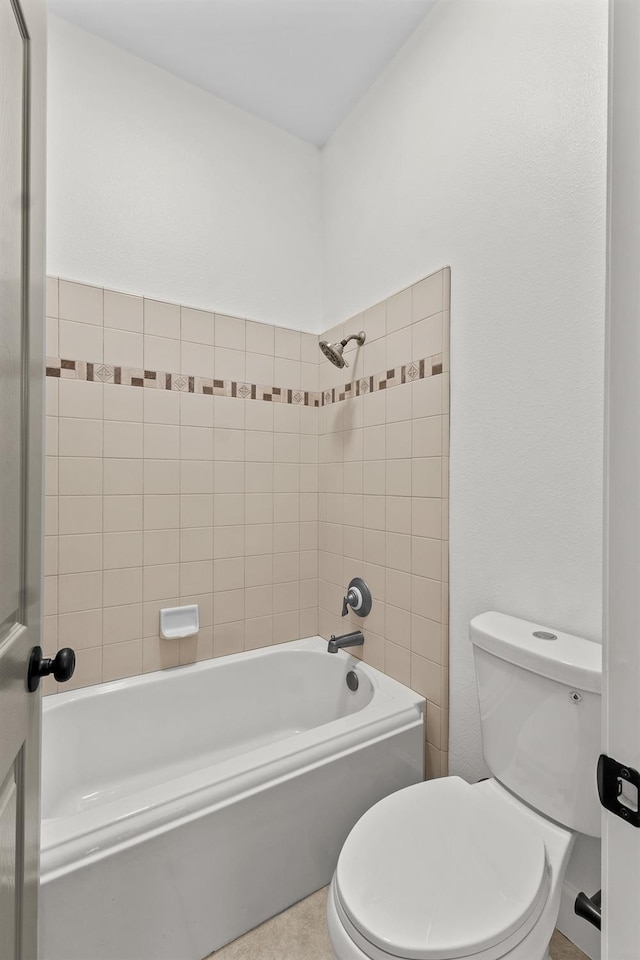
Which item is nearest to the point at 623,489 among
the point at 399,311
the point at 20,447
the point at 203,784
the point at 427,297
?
the point at 20,447

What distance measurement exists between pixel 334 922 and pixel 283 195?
2.53 metres

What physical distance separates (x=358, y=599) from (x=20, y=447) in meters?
1.40

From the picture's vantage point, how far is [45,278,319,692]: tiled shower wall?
1.62 m

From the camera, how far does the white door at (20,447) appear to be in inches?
24.2

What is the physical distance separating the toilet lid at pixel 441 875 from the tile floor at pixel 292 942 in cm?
45

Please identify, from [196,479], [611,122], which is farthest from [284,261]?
[611,122]

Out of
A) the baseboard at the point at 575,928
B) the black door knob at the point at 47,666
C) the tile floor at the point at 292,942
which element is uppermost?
the black door knob at the point at 47,666

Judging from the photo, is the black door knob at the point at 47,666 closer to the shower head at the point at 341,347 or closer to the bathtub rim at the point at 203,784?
the bathtub rim at the point at 203,784

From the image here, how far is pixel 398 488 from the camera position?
1692 mm

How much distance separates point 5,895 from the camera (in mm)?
625

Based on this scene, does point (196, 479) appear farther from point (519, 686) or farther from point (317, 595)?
point (519, 686)

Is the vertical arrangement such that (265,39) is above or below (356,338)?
above

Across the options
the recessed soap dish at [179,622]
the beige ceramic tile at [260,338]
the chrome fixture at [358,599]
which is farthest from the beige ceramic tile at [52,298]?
the chrome fixture at [358,599]

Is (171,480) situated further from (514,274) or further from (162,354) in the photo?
(514,274)
